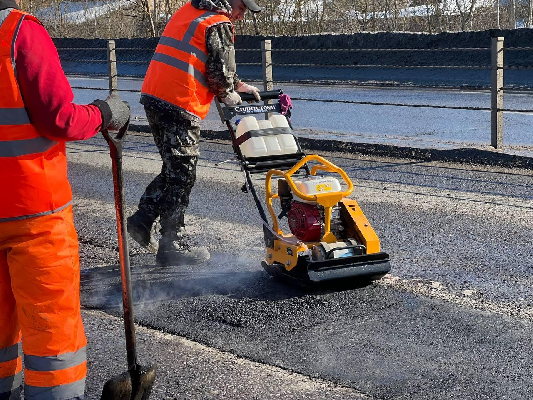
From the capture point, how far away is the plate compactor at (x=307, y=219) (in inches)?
204

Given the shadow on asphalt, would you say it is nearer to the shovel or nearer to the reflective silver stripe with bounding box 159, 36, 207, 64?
the reflective silver stripe with bounding box 159, 36, 207, 64

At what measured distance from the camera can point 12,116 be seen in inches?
129

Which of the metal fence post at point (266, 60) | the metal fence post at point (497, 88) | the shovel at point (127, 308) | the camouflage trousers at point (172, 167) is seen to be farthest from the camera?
the metal fence post at point (266, 60)

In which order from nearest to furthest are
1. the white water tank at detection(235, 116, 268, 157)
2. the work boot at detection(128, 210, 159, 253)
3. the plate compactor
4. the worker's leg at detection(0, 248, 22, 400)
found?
the worker's leg at detection(0, 248, 22, 400)
the plate compactor
the white water tank at detection(235, 116, 268, 157)
the work boot at detection(128, 210, 159, 253)

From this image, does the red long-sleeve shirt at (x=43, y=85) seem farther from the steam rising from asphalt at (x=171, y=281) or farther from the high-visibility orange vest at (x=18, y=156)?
the steam rising from asphalt at (x=171, y=281)

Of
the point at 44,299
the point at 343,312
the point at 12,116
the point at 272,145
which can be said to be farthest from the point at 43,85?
the point at 272,145

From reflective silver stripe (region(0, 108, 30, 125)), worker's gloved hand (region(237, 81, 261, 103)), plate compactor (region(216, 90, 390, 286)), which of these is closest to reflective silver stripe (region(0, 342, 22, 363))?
reflective silver stripe (region(0, 108, 30, 125))

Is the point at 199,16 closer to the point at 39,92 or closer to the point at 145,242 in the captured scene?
the point at 145,242

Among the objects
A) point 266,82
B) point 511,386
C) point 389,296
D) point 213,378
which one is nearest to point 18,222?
point 213,378

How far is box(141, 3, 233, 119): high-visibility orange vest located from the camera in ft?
19.1

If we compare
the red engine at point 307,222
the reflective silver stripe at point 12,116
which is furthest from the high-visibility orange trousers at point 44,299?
the red engine at point 307,222

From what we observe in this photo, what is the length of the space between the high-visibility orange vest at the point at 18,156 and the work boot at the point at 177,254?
283 cm

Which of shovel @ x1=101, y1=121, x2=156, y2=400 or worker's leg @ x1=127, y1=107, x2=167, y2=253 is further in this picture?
worker's leg @ x1=127, y1=107, x2=167, y2=253

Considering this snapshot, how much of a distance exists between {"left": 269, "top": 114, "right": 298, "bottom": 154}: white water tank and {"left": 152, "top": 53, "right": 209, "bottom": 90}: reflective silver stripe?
54cm
